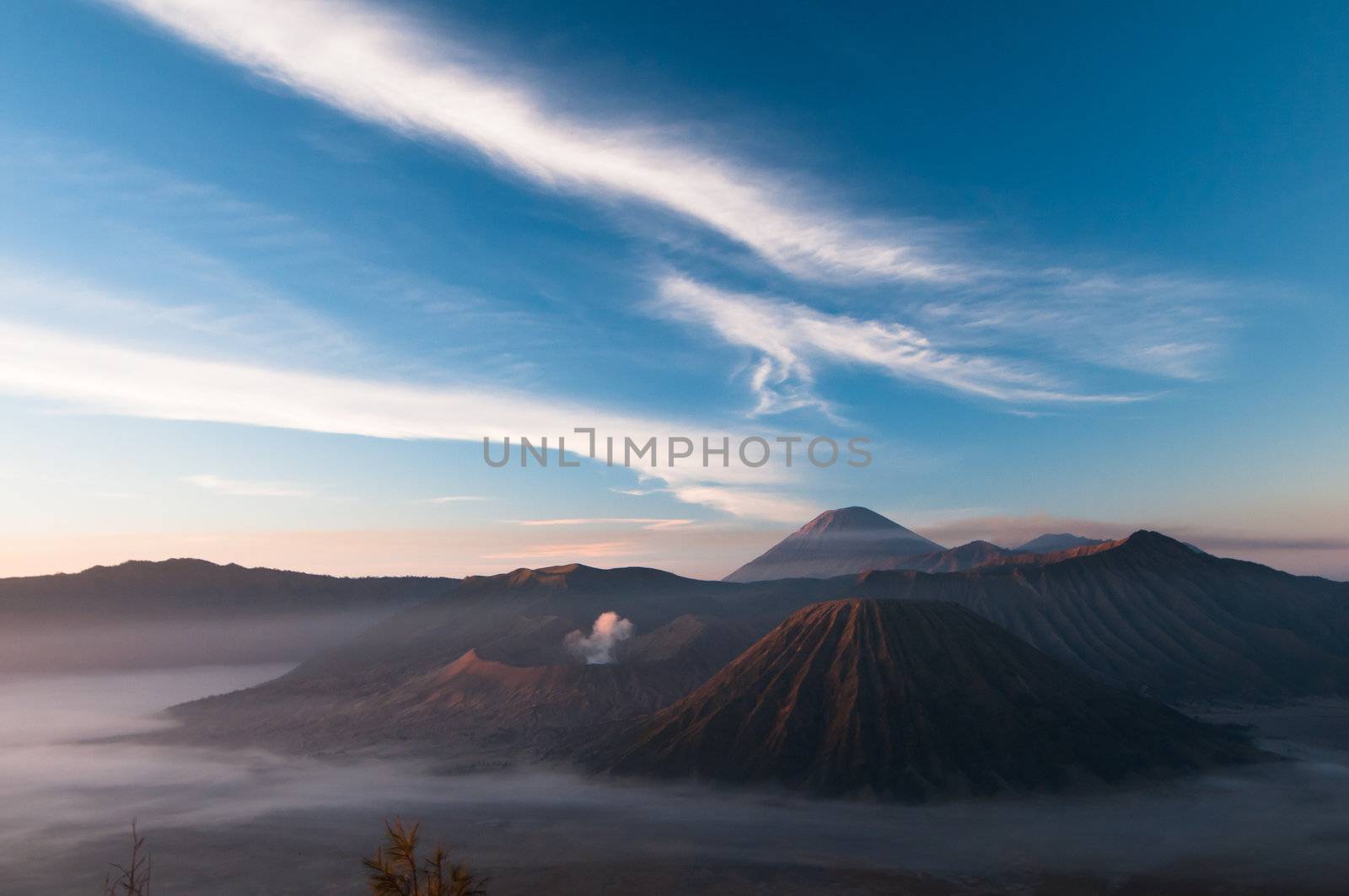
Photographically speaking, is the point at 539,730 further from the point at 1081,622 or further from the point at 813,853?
the point at 1081,622

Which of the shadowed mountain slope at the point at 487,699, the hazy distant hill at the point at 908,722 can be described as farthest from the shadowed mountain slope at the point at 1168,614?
the hazy distant hill at the point at 908,722

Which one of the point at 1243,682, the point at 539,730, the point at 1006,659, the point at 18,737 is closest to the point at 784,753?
the point at 1006,659

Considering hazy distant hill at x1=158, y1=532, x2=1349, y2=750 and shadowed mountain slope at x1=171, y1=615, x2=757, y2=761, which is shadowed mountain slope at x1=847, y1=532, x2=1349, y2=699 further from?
shadowed mountain slope at x1=171, y1=615, x2=757, y2=761

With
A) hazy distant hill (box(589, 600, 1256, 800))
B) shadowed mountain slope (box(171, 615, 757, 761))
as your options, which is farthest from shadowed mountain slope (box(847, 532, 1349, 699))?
hazy distant hill (box(589, 600, 1256, 800))

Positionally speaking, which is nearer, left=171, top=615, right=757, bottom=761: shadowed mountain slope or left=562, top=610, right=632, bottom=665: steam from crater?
left=171, top=615, right=757, bottom=761: shadowed mountain slope

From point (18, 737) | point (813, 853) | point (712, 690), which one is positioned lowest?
point (18, 737)

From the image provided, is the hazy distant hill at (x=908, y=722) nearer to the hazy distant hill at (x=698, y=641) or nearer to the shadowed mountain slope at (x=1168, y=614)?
the hazy distant hill at (x=698, y=641)
